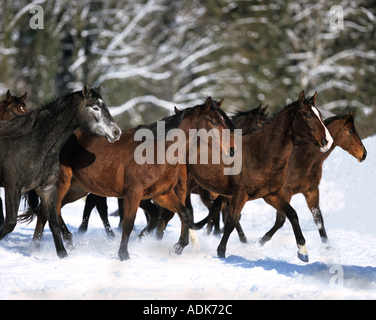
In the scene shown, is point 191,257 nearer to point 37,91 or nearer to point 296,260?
point 296,260

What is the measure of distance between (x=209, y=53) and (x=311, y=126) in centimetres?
1828

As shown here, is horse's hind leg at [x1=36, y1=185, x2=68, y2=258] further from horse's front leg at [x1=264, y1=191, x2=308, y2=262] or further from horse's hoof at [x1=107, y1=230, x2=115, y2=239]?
horse's front leg at [x1=264, y1=191, x2=308, y2=262]

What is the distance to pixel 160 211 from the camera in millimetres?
8047

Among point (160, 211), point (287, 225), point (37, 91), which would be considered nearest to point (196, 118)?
point (160, 211)

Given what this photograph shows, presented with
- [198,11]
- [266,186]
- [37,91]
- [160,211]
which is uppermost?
[198,11]

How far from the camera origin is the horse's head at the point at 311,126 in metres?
6.21

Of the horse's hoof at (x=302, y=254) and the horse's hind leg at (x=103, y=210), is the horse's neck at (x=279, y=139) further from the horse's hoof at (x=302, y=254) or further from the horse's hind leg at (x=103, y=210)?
the horse's hind leg at (x=103, y=210)

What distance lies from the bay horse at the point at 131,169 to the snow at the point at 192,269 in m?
0.47

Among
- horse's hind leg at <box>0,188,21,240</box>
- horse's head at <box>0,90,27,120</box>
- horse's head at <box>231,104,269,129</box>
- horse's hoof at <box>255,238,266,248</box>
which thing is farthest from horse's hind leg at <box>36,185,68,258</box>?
horse's head at <box>231,104,269,129</box>

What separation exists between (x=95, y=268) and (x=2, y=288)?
1.08 metres

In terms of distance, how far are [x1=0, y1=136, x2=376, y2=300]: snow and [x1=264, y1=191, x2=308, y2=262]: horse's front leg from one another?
154 millimetres

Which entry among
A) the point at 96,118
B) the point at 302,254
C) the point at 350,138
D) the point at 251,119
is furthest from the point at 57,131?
the point at 350,138

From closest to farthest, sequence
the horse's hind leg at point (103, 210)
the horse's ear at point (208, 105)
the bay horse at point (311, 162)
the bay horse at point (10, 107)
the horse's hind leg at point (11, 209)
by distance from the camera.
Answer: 1. the horse's hind leg at point (11, 209)
2. the horse's ear at point (208, 105)
3. the bay horse at point (311, 162)
4. the bay horse at point (10, 107)
5. the horse's hind leg at point (103, 210)

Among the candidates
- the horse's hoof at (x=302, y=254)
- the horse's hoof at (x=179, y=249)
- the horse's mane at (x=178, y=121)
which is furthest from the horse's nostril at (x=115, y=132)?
the horse's hoof at (x=302, y=254)
